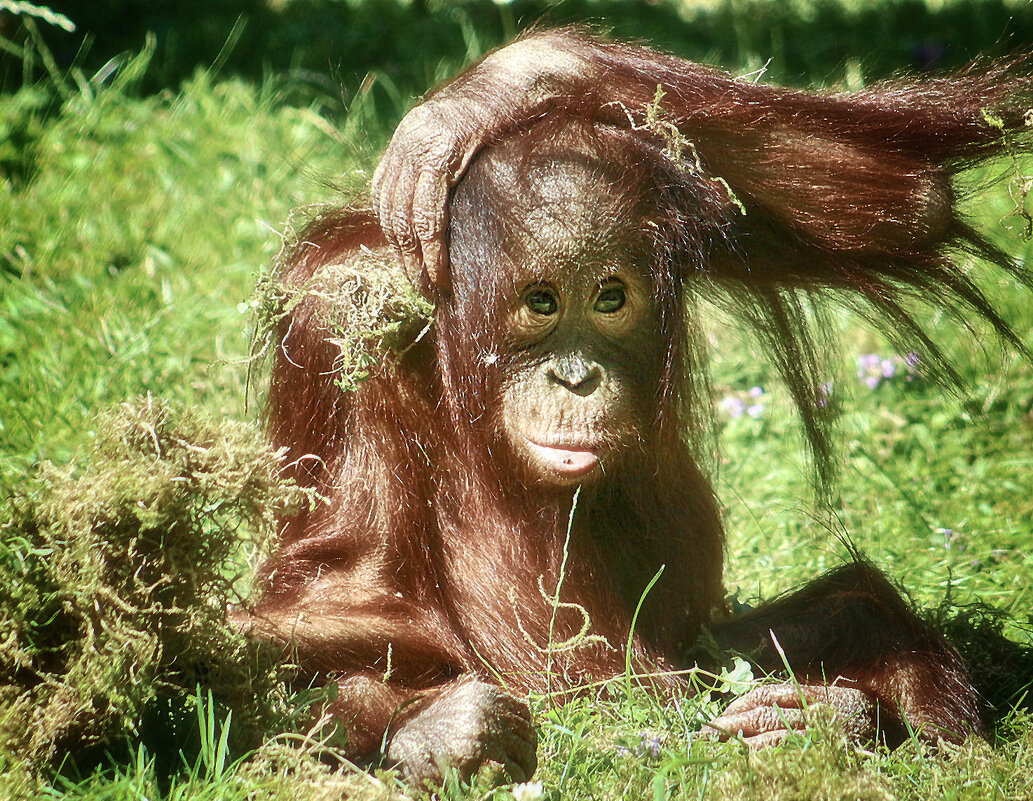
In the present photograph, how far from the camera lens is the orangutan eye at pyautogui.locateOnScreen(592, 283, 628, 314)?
2.72 meters

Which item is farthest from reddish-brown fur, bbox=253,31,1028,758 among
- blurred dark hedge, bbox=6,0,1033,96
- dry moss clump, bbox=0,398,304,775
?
blurred dark hedge, bbox=6,0,1033,96

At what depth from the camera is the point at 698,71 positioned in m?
2.84

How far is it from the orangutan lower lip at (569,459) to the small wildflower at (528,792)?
620 millimetres

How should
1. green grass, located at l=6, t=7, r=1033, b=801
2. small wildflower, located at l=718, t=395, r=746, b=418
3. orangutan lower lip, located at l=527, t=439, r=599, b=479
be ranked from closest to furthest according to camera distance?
green grass, located at l=6, t=7, r=1033, b=801 < orangutan lower lip, located at l=527, t=439, r=599, b=479 < small wildflower, located at l=718, t=395, r=746, b=418

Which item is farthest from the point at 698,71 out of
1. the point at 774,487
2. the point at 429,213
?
the point at 774,487

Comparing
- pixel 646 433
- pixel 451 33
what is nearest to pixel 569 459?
pixel 646 433

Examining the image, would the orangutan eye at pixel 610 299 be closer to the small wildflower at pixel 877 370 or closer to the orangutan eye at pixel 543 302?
the orangutan eye at pixel 543 302

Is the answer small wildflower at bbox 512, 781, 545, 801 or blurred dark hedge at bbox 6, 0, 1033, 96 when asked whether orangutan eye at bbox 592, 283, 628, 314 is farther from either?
blurred dark hedge at bbox 6, 0, 1033, 96

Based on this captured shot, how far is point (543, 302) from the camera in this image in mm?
2717

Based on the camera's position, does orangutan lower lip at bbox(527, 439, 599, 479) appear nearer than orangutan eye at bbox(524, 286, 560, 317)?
Yes

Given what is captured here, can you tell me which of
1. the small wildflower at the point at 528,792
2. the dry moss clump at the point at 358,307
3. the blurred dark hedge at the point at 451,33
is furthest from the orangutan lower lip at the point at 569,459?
the blurred dark hedge at the point at 451,33

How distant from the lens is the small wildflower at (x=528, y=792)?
2.19 meters

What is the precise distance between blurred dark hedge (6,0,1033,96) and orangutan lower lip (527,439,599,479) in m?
3.56

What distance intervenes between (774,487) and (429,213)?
2.05 m
